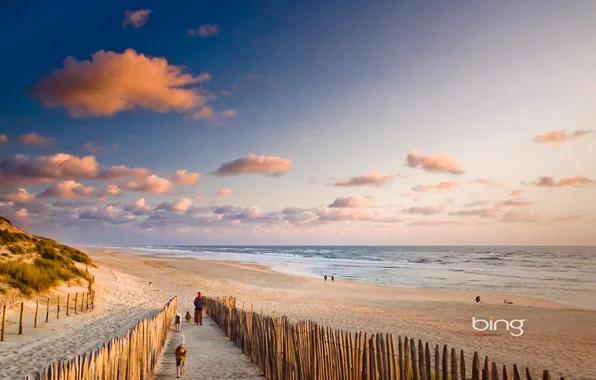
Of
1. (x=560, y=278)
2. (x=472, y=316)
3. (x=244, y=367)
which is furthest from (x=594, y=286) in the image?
(x=244, y=367)

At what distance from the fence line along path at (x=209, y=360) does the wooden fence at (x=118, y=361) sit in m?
0.89

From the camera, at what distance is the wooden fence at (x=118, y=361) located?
4.57 m

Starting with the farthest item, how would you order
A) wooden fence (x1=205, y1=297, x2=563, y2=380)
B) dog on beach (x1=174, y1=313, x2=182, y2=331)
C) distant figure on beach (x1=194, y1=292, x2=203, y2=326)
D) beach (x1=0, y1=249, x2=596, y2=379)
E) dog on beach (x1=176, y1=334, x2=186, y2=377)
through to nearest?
1. distant figure on beach (x1=194, y1=292, x2=203, y2=326)
2. dog on beach (x1=174, y1=313, x2=182, y2=331)
3. beach (x1=0, y1=249, x2=596, y2=379)
4. dog on beach (x1=176, y1=334, x2=186, y2=377)
5. wooden fence (x1=205, y1=297, x2=563, y2=380)

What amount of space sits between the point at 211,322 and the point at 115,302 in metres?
8.33

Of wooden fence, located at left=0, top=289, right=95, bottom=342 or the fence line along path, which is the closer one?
the fence line along path

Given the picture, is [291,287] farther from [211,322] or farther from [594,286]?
[594,286]

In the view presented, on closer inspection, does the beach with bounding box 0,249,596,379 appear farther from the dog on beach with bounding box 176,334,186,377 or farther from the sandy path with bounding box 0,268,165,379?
the dog on beach with bounding box 176,334,186,377

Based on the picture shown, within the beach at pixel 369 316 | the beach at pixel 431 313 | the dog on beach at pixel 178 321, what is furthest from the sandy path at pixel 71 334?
the beach at pixel 431 313

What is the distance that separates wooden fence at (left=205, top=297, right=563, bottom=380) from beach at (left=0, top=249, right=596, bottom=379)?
444cm

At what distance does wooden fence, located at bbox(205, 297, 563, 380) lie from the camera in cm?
446

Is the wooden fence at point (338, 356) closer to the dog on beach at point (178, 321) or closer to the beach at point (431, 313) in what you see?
the beach at point (431, 313)

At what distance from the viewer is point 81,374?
493cm

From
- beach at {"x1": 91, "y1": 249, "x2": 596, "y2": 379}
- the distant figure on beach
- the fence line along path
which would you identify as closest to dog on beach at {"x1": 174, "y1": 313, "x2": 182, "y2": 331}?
the fence line along path

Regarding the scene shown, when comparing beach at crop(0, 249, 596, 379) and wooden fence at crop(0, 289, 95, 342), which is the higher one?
wooden fence at crop(0, 289, 95, 342)
